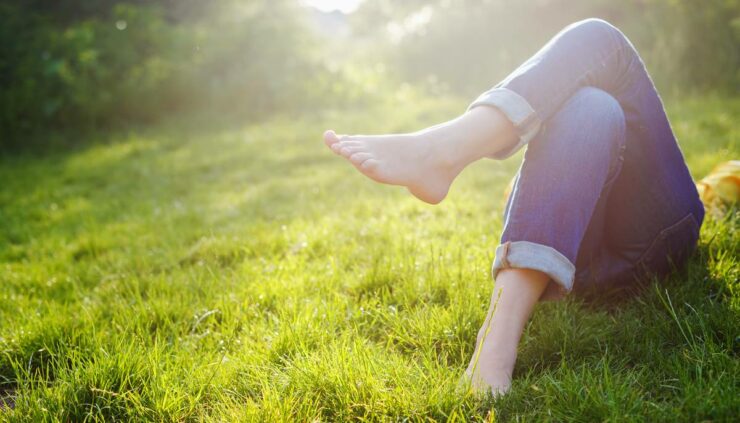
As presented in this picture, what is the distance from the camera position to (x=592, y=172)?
1332mm

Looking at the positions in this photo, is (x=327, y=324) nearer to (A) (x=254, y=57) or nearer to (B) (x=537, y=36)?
(A) (x=254, y=57)

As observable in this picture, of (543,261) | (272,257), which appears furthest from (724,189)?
(272,257)

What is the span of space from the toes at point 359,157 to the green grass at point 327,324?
1.56ft

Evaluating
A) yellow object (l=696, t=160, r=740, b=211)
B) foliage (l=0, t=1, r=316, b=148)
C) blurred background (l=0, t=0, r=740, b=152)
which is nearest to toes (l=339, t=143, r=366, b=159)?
yellow object (l=696, t=160, r=740, b=211)

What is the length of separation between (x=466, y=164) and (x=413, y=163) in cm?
14

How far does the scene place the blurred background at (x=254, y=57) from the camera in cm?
588

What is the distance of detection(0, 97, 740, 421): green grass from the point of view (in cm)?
121

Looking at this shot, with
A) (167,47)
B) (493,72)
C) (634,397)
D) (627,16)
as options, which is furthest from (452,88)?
(634,397)

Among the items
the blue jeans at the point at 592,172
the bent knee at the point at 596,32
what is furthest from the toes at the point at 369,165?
the bent knee at the point at 596,32

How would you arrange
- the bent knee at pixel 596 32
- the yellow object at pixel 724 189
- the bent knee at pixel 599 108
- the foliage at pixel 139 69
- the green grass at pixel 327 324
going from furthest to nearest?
the foliage at pixel 139 69
the yellow object at pixel 724 189
the bent knee at pixel 596 32
the bent knee at pixel 599 108
the green grass at pixel 327 324

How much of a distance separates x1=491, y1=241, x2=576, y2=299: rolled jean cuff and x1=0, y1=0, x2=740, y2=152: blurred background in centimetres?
510

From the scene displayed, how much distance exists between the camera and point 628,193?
5.12ft

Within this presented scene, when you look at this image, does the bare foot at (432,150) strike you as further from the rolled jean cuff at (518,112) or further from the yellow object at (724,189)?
the yellow object at (724,189)

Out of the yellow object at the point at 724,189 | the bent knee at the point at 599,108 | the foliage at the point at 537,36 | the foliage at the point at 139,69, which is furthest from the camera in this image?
the foliage at the point at 139,69
